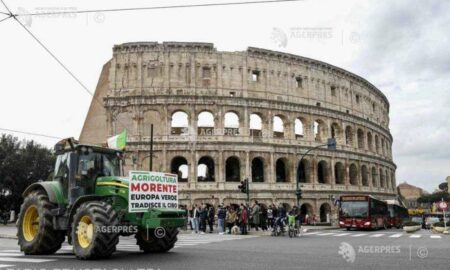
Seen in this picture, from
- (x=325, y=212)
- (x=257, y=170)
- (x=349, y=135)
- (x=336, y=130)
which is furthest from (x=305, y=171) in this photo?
(x=349, y=135)

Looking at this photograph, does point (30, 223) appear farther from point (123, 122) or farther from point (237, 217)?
point (123, 122)

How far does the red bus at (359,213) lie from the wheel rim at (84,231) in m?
20.6

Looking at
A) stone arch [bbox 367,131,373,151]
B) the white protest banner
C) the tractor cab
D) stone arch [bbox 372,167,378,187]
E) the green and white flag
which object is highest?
stone arch [bbox 367,131,373,151]

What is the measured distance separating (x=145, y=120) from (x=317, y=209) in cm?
1626

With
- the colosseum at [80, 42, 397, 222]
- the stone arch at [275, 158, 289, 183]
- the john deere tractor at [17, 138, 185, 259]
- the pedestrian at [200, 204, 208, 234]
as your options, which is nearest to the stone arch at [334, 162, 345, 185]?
the colosseum at [80, 42, 397, 222]

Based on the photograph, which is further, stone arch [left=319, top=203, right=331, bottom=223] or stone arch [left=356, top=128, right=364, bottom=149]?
stone arch [left=356, top=128, right=364, bottom=149]

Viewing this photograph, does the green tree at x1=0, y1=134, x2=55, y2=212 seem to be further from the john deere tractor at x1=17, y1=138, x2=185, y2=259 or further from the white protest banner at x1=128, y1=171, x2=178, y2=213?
the white protest banner at x1=128, y1=171, x2=178, y2=213

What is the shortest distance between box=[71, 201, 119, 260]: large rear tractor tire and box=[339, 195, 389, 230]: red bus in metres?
20.6

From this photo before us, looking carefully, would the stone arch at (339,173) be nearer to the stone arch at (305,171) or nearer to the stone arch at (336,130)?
the stone arch at (336,130)

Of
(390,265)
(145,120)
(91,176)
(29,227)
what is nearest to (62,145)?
(91,176)

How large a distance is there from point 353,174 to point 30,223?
3598cm

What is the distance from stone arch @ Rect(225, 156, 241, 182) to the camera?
1388 inches

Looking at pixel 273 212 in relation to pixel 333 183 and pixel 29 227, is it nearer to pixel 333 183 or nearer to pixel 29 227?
pixel 29 227

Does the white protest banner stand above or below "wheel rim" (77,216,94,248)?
above
